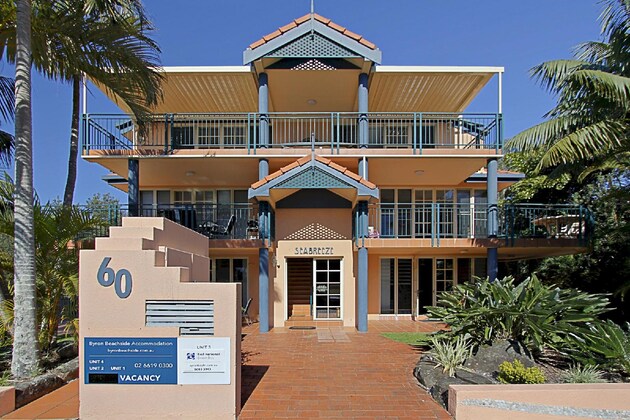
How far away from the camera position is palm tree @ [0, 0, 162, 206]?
775cm

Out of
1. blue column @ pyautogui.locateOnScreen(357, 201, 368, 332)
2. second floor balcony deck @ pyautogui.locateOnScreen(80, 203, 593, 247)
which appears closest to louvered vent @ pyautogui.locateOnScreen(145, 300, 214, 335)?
second floor balcony deck @ pyautogui.locateOnScreen(80, 203, 593, 247)

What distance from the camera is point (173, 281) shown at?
554 cm

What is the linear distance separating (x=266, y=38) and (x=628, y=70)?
909 cm

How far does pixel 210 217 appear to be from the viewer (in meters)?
14.5

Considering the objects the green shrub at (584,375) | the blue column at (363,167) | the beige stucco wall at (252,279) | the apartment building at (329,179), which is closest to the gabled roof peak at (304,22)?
the apartment building at (329,179)

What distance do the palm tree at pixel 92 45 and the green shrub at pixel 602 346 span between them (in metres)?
9.69

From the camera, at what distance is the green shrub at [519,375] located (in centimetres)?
617

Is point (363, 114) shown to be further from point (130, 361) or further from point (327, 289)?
point (130, 361)

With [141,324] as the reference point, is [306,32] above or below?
above

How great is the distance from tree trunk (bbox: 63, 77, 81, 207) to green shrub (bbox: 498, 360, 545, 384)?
950 centimetres

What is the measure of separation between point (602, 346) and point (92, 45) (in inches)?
413

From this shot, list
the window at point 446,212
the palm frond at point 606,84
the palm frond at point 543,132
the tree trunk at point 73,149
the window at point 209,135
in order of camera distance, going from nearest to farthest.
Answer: the palm frond at point 606,84 < the palm frond at point 543,132 < the tree trunk at point 73,149 < the window at point 446,212 < the window at point 209,135

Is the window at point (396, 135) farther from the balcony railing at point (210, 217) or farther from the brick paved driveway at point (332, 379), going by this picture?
the brick paved driveway at point (332, 379)

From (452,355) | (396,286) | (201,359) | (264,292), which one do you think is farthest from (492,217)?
(201,359)
